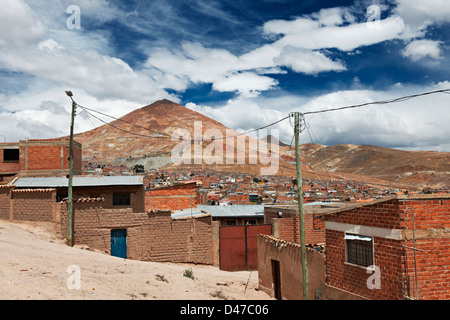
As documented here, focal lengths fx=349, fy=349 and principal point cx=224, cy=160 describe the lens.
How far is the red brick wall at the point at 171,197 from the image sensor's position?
105 feet

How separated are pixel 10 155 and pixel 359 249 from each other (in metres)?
33.7

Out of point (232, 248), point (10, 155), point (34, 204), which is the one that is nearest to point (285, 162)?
point (10, 155)

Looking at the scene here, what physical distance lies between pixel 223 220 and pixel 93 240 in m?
10.4

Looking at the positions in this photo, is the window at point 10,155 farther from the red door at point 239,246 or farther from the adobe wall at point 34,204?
the red door at point 239,246

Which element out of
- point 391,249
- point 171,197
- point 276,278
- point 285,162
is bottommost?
point 276,278

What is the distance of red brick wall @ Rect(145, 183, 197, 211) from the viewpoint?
32094 millimetres

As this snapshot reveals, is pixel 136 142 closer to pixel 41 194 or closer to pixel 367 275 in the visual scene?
pixel 41 194

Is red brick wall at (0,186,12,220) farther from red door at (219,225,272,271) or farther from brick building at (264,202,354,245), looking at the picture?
brick building at (264,202,354,245)

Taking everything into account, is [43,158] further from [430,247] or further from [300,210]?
[430,247]

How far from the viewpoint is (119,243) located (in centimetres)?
2144

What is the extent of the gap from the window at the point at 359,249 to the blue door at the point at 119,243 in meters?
14.3

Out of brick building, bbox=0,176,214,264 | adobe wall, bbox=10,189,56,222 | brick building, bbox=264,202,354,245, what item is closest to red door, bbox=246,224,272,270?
brick building, bbox=264,202,354,245
